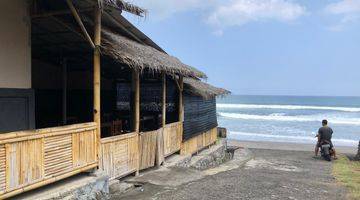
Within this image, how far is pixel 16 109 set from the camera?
22.0 feet

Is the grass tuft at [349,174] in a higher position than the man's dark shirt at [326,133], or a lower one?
lower

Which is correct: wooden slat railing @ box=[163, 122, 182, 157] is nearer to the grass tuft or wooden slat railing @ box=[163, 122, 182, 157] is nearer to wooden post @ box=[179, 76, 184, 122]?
wooden post @ box=[179, 76, 184, 122]

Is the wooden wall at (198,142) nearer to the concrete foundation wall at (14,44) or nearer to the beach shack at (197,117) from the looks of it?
the beach shack at (197,117)

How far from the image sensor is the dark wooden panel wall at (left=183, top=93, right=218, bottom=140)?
12.9m

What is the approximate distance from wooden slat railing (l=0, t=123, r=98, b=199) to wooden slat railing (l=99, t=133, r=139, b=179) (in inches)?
20.7

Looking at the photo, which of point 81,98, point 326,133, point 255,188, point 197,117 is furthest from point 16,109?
point 326,133

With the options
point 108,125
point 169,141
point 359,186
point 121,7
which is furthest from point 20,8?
point 359,186

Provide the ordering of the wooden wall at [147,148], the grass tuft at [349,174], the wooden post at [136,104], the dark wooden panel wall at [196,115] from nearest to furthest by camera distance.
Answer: the wooden post at [136,104] < the grass tuft at [349,174] < the wooden wall at [147,148] < the dark wooden panel wall at [196,115]

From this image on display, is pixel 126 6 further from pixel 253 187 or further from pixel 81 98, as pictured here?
pixel 81 98

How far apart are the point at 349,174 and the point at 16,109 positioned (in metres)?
9.48

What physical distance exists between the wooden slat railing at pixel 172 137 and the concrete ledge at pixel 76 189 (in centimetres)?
374

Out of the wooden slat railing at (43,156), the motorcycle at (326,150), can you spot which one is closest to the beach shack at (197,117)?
the motorcycle at (326,150)

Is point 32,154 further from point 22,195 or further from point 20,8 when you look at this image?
point 20,8

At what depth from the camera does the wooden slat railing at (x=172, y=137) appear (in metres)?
11.0
